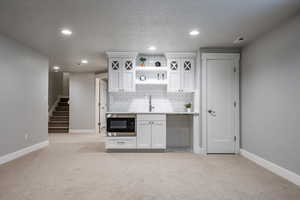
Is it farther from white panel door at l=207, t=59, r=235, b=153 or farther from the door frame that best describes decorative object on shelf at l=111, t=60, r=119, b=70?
white panel door at l=207, t=59, r=235, b=153

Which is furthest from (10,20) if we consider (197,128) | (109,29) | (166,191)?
(197,128)

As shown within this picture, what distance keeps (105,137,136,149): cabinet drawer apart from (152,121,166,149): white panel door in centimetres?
48

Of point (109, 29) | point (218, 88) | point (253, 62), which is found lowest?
point (218, 88)

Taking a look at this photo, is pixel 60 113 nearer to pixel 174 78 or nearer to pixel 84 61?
pixel 84 61

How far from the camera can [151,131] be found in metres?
4.55

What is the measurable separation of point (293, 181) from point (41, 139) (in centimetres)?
529

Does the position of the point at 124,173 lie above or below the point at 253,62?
below

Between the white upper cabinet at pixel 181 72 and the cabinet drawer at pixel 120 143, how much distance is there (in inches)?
60.2

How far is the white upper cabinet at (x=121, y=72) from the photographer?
15.5 ft

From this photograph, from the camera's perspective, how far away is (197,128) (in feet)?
14.8

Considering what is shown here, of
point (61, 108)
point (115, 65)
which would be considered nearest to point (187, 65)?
point (115, 65)

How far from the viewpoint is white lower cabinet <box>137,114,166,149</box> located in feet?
14.9

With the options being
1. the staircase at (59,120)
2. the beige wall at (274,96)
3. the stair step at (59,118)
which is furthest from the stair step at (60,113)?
the beige wall at (274,96)

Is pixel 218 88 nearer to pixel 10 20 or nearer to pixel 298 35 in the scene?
pixel 298 35
